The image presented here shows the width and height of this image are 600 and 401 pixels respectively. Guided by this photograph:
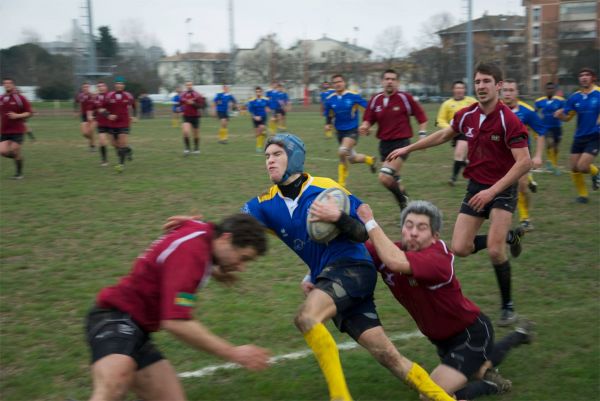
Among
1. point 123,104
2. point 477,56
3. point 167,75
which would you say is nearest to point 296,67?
point 167,75

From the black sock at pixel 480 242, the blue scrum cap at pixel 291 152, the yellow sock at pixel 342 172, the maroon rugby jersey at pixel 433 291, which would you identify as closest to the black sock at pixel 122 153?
the yellow sock at pixel 342 172

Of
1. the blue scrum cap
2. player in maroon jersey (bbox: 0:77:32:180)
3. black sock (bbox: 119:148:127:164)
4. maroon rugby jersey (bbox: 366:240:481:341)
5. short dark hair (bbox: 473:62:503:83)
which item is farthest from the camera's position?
black sock (bbox: 119:148:127:164)

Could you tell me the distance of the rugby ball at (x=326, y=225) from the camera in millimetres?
3881

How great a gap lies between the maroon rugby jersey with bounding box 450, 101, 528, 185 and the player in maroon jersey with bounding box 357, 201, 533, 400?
191 cm

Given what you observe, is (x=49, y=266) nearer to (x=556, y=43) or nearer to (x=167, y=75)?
(x=556, y=43)

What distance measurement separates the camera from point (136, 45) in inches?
3046

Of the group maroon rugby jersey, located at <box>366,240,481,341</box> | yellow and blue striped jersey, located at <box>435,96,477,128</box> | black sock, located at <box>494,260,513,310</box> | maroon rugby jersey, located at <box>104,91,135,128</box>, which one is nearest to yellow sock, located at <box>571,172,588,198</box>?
yellow and blue striped jersey, located at <box>435,96,477,128</box>

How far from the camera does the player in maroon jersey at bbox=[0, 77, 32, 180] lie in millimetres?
14172

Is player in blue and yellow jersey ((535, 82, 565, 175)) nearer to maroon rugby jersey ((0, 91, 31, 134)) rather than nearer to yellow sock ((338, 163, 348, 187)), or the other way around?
yellow sock ((338, 163, 348, 187))

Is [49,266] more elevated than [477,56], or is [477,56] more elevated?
[477,56]

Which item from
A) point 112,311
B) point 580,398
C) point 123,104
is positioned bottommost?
point 580,398

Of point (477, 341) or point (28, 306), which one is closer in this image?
point (477, 341)

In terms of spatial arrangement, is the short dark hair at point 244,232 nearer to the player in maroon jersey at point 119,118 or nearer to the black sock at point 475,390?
the black sock at point 475,390

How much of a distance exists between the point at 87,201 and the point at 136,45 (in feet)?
231
